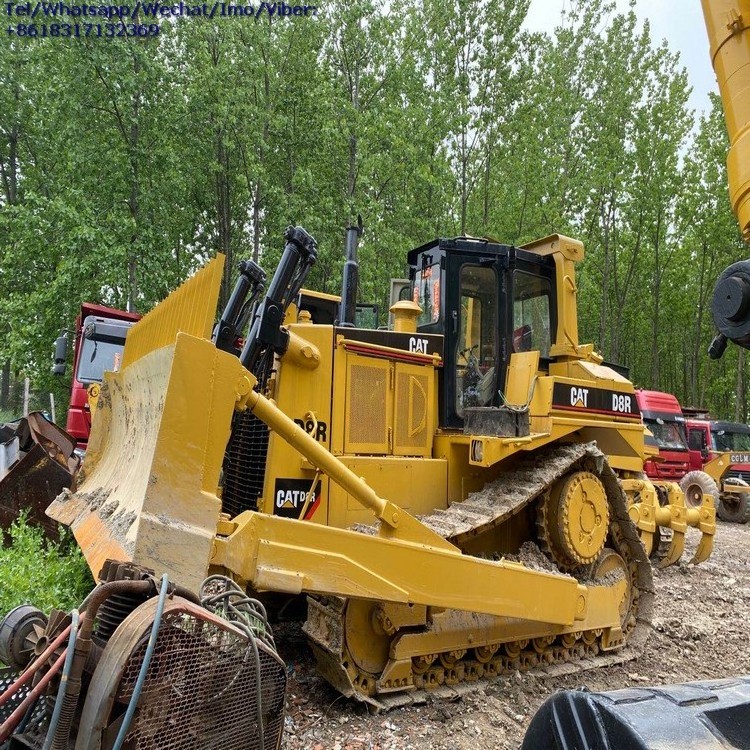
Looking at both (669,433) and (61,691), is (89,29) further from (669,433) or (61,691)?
(669,433)

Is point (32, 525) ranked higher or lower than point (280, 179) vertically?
lower

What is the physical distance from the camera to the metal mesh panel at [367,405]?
4.56m

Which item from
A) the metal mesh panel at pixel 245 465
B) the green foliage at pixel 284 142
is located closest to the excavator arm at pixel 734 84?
the metal mesh panel at pixel 245 465

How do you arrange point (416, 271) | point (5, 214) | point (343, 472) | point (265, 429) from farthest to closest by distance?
point (5, 214) → point (416, 271) → point (265, 429) → point (343, 472)

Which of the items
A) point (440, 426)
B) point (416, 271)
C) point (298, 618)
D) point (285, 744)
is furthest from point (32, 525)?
point (416, 271)

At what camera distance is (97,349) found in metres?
11.4

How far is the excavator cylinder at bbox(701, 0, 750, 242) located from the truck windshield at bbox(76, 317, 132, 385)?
34.6ft

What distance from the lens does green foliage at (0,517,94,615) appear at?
347cm

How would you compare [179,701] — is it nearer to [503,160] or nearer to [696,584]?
[696,584]

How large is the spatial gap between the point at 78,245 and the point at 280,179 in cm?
562

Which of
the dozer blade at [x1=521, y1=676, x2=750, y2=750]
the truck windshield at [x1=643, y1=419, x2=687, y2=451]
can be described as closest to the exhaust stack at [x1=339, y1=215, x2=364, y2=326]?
Answer: the dozer blade at [x1=521, y1=676, x2=750, y2=750]

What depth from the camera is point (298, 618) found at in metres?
5.05

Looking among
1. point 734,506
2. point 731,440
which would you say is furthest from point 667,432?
point 731,440

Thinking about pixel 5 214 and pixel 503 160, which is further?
pixel 503 160
